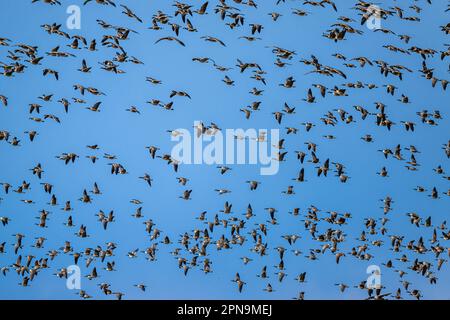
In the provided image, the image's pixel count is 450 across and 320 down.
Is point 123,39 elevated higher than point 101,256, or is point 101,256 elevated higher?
point 123,39

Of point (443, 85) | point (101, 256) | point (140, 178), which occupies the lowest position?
point (101, 256)

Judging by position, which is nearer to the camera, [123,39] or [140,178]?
[123,39]

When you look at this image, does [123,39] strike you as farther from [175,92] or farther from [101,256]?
[101,256]

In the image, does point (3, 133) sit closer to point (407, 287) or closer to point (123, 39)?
point (123, 39)

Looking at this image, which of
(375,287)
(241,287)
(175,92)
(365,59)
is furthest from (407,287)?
(175,92)
